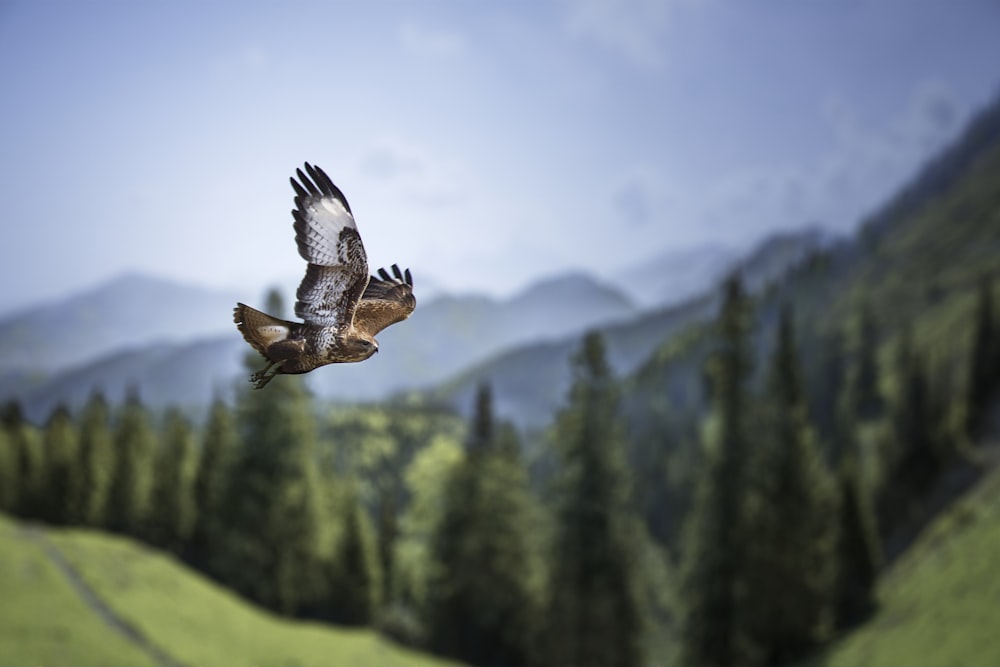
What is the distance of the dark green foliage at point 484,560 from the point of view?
42188 millimetres

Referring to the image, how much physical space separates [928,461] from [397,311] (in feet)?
349

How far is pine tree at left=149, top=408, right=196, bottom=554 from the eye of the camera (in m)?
61.2

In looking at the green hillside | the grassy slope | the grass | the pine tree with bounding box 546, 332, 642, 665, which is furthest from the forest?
the grass

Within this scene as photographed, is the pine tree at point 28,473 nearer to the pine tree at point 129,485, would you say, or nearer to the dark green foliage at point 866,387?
the pine tree at point 129,485

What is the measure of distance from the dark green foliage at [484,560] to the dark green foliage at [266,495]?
8707 millimetres

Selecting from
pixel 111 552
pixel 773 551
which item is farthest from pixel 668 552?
pixel 111 552

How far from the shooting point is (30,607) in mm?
18641

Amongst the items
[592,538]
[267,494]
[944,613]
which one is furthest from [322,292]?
[267,494]

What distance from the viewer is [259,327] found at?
15.7 ft

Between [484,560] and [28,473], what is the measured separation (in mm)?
44386

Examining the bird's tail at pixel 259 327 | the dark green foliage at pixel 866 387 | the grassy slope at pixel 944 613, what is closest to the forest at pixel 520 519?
the grassy slope at pixel 944 613

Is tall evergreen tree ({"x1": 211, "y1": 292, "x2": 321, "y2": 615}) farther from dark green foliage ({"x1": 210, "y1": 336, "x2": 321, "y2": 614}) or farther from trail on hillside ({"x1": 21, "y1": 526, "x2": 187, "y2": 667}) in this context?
trail on hillside ({"x1": 21, "y1": 526, "x2": 187, "y2": 667})

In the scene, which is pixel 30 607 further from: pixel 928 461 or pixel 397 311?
pixel 928 461

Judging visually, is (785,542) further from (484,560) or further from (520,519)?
(484,560)
